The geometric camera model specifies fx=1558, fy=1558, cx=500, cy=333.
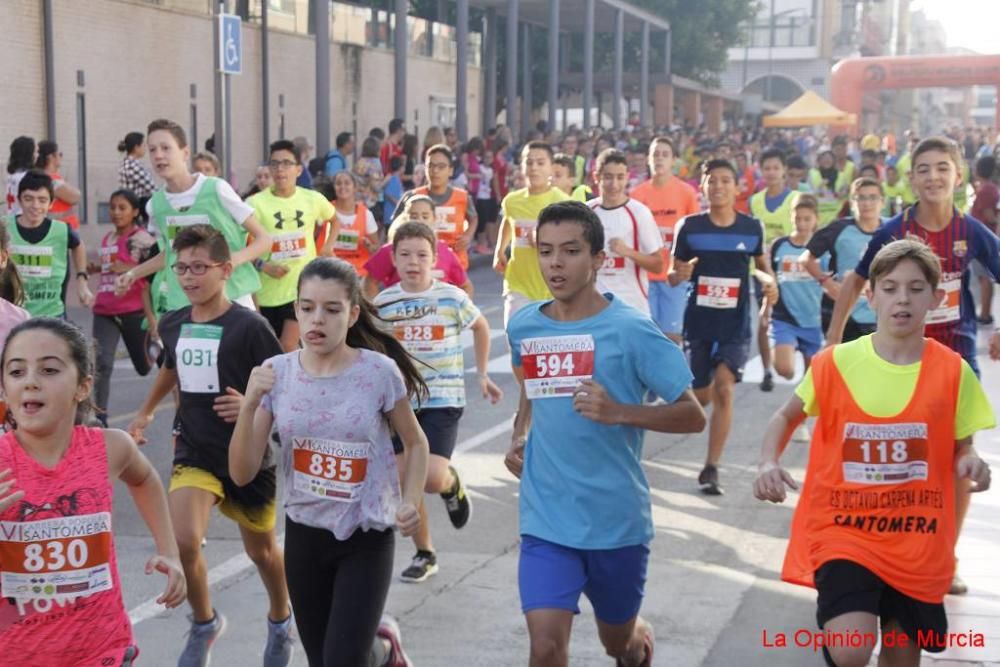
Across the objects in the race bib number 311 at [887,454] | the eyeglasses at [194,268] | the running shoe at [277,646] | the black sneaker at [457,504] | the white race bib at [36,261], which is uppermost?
the eyeglasses at [194,268]

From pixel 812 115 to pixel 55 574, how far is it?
52977mm

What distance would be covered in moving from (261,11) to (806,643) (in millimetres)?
21980

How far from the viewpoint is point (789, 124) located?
55.9 meters

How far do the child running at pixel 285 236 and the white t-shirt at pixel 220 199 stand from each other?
1.25m

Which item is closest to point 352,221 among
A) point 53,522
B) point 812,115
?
point 53,522

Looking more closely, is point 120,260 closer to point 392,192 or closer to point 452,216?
point 452,216

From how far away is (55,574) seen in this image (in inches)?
158

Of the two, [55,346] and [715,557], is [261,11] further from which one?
[55,346]

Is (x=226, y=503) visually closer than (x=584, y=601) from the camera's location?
Yes

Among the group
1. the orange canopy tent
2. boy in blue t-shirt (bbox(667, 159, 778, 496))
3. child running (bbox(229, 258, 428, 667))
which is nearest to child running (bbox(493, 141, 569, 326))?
→ boy in blue t-shirt (bbox(667, 159, 778, 496))

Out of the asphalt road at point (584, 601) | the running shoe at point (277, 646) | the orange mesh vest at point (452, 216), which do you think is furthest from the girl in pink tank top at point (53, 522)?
the orange mesh vest at point (452, 216)

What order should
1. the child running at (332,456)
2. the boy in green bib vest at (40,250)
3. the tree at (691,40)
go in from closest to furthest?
the child running at (332,456), the boy in green bib vest at (40,250), the tree at (691,40)

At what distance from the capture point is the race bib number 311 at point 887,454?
15.3ft

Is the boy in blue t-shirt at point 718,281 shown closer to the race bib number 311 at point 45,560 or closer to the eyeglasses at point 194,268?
the eyeglasses at point 194,268
